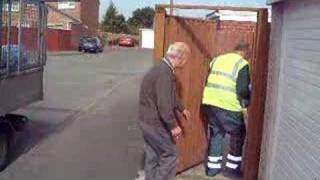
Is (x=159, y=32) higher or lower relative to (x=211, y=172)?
higher

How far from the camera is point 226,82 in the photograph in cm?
942

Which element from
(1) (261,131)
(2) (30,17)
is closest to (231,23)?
(1) (261,131)

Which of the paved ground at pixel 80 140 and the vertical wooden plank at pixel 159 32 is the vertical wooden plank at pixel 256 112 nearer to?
the paved ground at pixel 80 140

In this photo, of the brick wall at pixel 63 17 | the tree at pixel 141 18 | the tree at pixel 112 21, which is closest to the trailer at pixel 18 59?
the brick wall at pixel 63 17

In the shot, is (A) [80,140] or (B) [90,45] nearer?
(A) [80,140]

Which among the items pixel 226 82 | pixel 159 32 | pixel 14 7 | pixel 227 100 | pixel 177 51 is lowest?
pixel 227 100

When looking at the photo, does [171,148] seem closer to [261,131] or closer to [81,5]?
[261,131]

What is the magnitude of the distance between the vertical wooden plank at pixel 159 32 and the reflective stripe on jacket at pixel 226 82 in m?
0.88

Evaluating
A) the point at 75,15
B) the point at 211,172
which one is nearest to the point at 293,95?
the point at 211,172

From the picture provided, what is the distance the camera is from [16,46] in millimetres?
10305

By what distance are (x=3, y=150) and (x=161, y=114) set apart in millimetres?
3265

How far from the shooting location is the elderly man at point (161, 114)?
24.8ft

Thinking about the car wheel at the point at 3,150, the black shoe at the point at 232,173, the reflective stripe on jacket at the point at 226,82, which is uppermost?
the reflective stripe on jacket at the point at 226,82

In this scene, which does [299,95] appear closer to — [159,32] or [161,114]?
[161,114]
